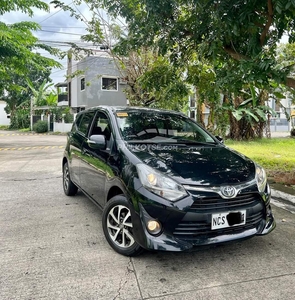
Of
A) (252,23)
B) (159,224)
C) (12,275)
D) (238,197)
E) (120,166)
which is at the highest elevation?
(252,23)

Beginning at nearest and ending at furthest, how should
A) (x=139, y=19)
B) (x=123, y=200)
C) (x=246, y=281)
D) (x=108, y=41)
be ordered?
(x=246, y=281)
(x=123, y=200)
(x=139, y=19)
(x=108, y=41)

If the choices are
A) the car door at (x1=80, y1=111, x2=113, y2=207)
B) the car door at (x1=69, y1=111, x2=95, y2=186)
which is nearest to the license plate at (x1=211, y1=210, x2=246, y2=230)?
the car door at (x1=80, y1=111, x2=113, y2=207)

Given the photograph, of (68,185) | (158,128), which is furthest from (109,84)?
(158,128)

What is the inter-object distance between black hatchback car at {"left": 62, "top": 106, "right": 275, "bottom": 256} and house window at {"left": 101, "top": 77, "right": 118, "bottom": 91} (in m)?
21.2

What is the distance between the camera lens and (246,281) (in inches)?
105

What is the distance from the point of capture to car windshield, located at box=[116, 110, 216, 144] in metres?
3.79

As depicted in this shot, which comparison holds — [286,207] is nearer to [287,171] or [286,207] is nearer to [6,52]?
[287,171]

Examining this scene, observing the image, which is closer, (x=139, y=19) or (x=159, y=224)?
(x=159, y=224)

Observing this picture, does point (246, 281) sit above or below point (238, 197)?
below

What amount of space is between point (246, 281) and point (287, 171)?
16.7 feet

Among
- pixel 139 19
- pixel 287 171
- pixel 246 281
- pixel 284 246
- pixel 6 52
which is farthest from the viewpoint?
pixel 6 52

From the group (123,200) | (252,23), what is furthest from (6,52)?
(123,200)

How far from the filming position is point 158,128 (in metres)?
4.06

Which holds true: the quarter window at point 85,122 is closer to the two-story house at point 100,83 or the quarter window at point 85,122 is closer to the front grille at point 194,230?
the front grille at point 194,230
